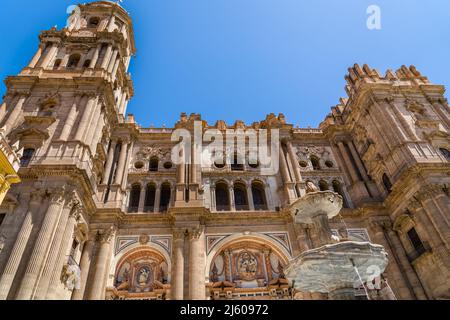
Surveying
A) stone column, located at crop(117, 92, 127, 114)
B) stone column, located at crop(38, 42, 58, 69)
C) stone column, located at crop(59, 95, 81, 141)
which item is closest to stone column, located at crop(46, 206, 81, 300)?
stone column, located at crop(59, 95, 81, 141)

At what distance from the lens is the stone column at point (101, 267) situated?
15.7 meters

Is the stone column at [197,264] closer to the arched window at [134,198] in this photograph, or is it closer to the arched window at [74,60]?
the arched window at [134,198]

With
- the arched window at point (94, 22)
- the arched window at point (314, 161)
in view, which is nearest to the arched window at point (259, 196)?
the arched window at point (314, 161)

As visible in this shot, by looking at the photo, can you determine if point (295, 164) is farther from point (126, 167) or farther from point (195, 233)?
point (126, 167)

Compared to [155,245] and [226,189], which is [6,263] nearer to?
[155,245]

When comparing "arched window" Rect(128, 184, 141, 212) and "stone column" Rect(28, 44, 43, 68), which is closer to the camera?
"arched window" Rect(128, 184, 141, 212)

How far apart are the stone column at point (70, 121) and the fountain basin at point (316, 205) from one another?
45.8ft

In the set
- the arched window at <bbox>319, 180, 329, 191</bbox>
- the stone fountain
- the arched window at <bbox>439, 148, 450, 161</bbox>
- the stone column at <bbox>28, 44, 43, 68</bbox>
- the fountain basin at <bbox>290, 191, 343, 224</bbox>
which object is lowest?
the stone fountain

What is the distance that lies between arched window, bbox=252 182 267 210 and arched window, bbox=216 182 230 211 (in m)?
1.94

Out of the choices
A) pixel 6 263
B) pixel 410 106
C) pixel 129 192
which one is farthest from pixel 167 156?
pixel 410 106

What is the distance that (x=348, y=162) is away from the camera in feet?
77.5

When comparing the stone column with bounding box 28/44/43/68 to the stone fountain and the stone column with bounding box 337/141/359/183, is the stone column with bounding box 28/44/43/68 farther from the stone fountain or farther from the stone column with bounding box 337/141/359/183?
the stone column with bounding box 337/141/359/183

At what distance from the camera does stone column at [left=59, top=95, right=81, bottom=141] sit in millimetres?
18367
